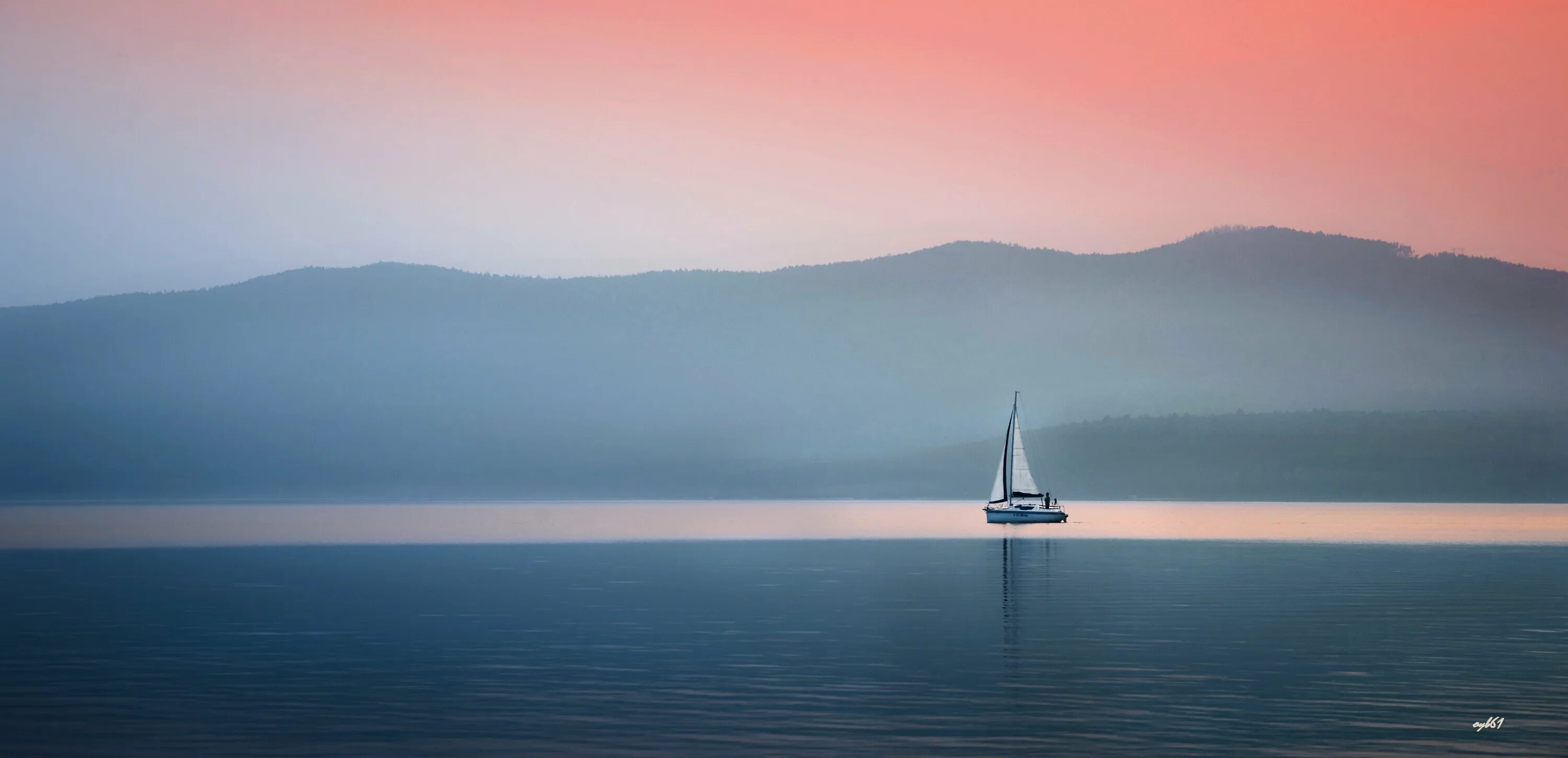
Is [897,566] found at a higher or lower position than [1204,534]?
lower

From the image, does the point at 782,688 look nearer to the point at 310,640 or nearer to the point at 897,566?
the point at 310,640

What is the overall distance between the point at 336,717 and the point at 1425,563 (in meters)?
90.0

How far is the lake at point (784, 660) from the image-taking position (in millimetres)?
36875

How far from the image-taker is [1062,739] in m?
36.3

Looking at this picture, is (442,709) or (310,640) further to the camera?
(310,640)

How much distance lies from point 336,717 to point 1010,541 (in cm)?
12107

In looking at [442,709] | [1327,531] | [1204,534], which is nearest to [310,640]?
[442,709]

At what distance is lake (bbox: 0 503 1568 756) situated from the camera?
36.9m

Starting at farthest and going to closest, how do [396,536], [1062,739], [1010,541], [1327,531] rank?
[1327,531] < [396,536] < [1010,541] < [1062,739]

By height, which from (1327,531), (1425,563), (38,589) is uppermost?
(1327,531)

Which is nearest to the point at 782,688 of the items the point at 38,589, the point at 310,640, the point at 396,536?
the point at 310,640

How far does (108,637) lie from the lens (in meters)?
58.2

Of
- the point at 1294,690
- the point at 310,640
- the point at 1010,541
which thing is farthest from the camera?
the point at 1010,541

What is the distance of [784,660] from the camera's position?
51.2 meters
